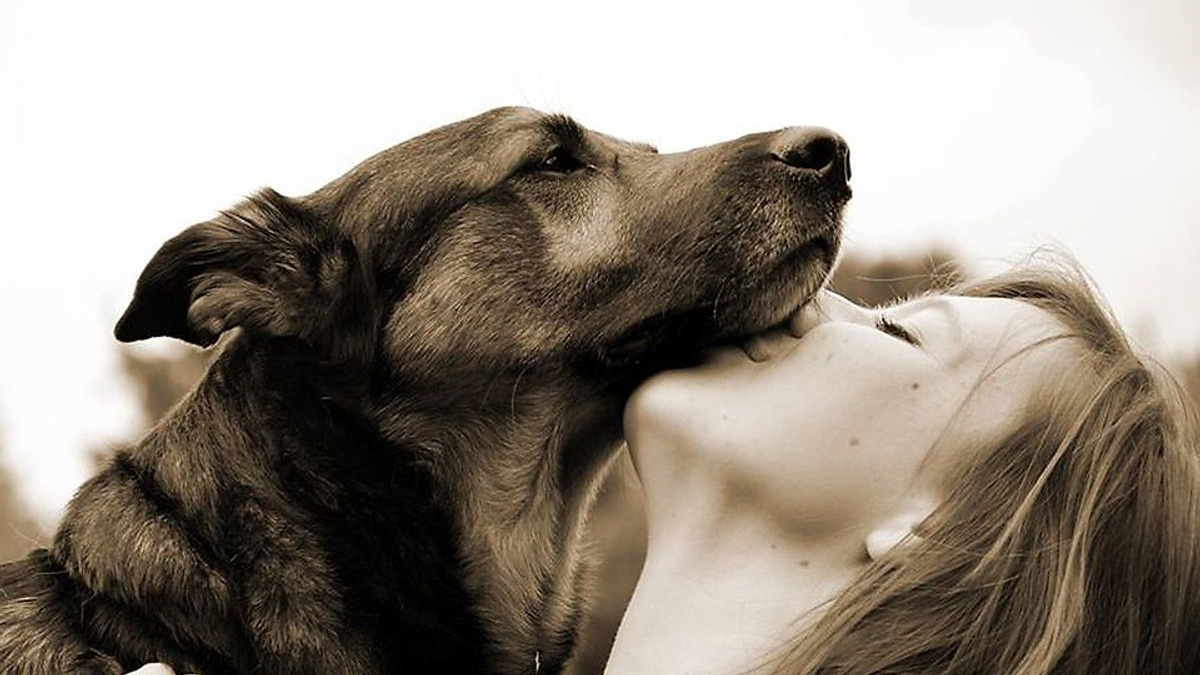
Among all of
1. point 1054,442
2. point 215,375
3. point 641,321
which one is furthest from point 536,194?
point 1054,442

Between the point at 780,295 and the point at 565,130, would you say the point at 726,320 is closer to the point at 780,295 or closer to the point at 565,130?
the point at 780,295

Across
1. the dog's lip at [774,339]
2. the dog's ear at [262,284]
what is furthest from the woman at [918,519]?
the dog's ear at [262,284]

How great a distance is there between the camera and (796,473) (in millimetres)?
3373

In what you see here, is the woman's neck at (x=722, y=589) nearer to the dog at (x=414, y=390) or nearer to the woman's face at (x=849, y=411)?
the woman's face at (x=849, y=411)

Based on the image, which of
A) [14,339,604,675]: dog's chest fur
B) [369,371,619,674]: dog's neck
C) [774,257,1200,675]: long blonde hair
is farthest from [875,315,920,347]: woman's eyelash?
[14,339,604,675]: dog's chest fur

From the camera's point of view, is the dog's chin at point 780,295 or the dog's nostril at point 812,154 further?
the dog's nostril at point 812,154

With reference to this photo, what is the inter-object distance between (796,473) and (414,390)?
1164mm

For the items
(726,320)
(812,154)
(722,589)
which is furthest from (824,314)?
(722,589)

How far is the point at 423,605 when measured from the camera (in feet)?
12.5

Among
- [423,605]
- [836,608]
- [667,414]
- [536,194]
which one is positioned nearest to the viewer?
[836,608]

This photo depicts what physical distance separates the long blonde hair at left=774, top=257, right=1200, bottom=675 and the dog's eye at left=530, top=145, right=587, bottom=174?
146cm

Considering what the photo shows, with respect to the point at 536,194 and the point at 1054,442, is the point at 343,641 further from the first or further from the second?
the point at 1054,442

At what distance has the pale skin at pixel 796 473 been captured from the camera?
335 cm

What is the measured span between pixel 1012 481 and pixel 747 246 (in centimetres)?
90
